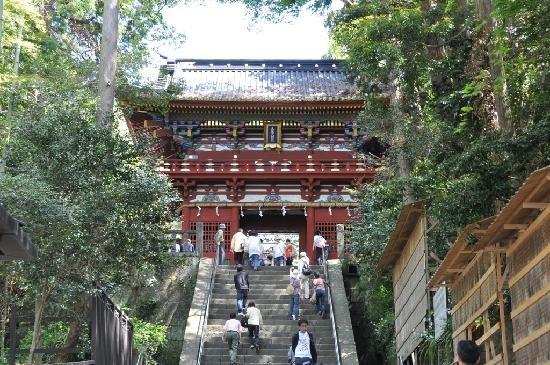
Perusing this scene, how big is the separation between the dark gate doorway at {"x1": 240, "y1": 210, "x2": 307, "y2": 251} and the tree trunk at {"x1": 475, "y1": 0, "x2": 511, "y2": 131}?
691 inches

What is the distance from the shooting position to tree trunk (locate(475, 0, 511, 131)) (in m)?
12.0

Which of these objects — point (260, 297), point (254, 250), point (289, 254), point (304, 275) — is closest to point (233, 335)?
point (260, 297)

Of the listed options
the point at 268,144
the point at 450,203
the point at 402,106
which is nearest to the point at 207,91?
the point at 268,144

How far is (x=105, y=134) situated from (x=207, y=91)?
15801 mm

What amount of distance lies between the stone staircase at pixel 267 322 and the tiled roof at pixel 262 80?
8563mm

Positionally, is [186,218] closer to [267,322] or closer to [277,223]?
[277,223]

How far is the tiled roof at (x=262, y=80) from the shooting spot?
97.3ft

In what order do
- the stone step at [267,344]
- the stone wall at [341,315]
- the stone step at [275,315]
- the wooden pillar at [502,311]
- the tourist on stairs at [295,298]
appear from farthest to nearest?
the stone step at [275,315], the tourist on stairs at [295,298], the stone step at [267,344], the stone wall at [341,315], the wooden pillar at [502,311]

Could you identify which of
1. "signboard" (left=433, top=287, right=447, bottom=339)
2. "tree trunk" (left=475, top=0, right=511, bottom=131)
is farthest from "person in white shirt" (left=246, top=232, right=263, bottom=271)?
"tree trunk" (left=475, top=0, right=511, bottom=131)

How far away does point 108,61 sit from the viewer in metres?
18.5

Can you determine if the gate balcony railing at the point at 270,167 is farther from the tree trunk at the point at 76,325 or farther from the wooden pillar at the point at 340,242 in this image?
the tree trunk at the point at 76,325

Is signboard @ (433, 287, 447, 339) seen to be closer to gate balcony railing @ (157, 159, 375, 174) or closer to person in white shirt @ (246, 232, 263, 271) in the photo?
person in white shirt @ (246, 232, 263, 271)

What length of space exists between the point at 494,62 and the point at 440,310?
3.91 meters

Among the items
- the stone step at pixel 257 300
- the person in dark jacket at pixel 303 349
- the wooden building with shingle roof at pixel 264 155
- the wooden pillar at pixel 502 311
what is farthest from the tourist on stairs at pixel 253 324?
the wooden building with shingle roof at pixel 264 155
